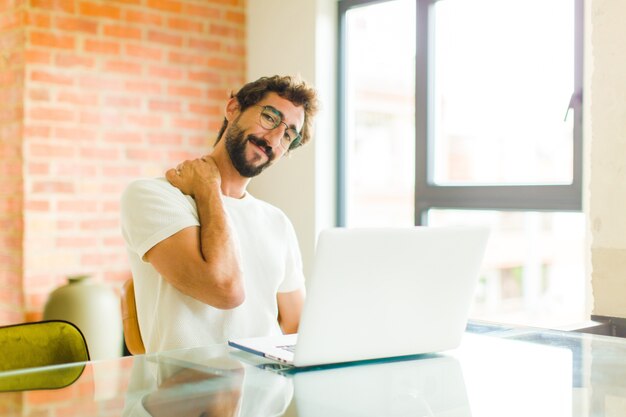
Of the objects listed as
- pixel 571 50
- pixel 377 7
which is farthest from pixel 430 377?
pixel 377 7

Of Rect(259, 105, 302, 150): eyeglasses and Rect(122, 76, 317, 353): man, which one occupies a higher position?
Rect(259, 105, 302, 150): eyeglasses

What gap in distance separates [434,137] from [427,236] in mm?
1988

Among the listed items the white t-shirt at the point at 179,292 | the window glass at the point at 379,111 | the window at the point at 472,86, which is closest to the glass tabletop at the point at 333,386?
the white t-shirt at the point at 179,292

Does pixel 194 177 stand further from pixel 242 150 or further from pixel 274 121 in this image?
pixel 274 121

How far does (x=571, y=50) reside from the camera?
2955 mm

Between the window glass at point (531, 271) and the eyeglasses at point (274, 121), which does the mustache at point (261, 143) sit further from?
the window glass at point (531, 271)

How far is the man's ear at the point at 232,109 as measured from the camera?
7.67 ft

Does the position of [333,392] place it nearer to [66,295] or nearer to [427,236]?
[427,236]

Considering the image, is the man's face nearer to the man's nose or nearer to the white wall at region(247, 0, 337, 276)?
the man's nose

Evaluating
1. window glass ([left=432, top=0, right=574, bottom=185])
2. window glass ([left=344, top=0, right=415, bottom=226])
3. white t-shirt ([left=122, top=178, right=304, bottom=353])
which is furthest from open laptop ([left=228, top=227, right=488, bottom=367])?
window glass ([left=344, top=0, right=415, bottom=226])

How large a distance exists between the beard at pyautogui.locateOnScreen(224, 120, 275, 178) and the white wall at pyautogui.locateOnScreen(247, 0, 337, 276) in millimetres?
1449

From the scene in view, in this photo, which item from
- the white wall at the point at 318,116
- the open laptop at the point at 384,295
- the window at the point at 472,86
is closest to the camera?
the open laptop at the point at 384,295

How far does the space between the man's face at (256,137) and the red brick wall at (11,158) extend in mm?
1421

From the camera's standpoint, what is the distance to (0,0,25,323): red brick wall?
10.9ft
